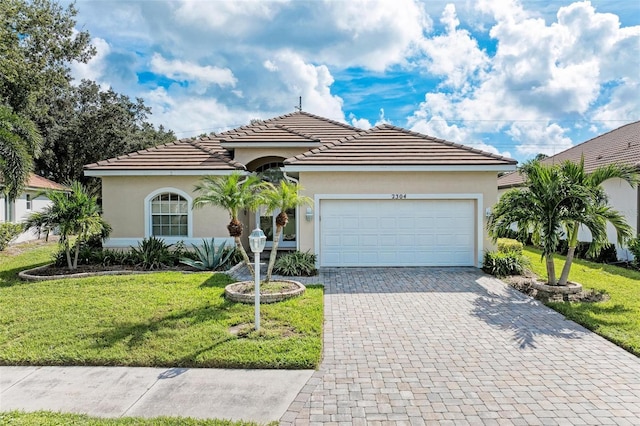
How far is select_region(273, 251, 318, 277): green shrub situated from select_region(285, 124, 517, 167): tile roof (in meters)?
3.05

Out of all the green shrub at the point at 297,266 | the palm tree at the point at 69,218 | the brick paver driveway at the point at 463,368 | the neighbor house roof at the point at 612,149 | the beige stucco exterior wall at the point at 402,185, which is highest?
the neighbor house roof at the point at 612,149

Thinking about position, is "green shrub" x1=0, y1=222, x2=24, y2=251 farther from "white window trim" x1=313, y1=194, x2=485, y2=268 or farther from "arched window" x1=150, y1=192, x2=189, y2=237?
"white window trim" x1=313, y1=194, x2=485, y2=268

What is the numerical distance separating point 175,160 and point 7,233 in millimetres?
11585

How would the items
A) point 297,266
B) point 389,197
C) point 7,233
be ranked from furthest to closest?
point 7,233, point 389,197, point 297,266

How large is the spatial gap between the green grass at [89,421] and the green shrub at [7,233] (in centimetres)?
1749

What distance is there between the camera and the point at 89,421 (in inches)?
163

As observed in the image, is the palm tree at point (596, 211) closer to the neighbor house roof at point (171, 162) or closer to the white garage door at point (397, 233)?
the white garage door at point (397, 233)

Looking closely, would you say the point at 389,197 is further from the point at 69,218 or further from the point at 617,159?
the point at 617,159

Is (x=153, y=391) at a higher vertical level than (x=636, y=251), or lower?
lower

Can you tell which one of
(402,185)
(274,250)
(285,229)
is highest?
(402,185)

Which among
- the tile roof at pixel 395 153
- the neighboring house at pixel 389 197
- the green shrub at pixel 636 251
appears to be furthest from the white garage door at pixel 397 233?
the green shrub at pixel 636 251

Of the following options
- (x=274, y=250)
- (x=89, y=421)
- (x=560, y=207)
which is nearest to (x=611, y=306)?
(x=560, y=207)

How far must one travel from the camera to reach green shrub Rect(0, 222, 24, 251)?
A: 723 inches

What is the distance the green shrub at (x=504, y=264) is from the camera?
11648 millimetres
